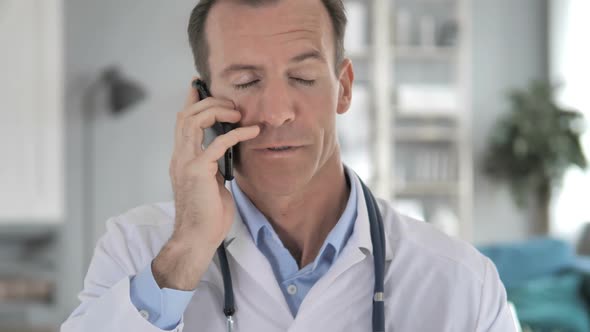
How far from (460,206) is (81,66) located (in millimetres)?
3195

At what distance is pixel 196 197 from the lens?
3.93 feet

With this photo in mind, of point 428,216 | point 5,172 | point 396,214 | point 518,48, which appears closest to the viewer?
point 396,214

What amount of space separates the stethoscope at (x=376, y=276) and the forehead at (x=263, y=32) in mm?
299

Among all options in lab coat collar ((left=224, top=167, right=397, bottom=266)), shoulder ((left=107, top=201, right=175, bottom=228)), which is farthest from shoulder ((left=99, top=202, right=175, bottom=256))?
lab coat collar ((left=224, top=167, right=397, bottom=266))

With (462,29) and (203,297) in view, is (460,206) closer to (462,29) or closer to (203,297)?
(462,29)

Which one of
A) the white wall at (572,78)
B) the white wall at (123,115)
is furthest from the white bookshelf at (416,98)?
the white wall at (123,115)

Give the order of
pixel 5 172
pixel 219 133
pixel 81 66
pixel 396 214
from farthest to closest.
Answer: pixel 81 66
pixel 5 172
pixel 396 214
pixel 219 133

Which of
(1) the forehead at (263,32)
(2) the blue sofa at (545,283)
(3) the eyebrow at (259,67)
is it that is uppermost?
(1) the forehead at (263,32)

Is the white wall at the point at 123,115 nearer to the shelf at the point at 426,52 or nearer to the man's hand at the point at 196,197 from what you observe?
the shelf at the point at 426,52

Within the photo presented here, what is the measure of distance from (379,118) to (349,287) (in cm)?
492

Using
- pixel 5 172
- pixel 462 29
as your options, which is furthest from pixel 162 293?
pixel 462 29

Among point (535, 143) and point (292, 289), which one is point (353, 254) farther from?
point (535, 143)

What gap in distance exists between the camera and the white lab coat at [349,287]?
1.25 m

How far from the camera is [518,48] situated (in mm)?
6891
